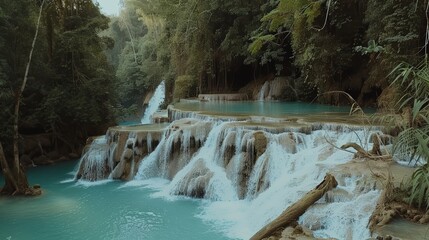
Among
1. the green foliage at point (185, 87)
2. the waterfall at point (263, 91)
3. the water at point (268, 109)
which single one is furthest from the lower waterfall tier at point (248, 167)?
the green foliage at point (185, 87)

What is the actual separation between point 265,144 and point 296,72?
10428 millimetres

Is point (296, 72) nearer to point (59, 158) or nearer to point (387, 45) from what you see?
point (387, 45)

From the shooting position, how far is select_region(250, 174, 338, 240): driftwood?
18.4 feet

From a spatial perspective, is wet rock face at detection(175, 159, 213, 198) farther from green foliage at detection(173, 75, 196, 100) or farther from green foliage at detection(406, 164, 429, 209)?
green foliage at detection(173, 75, 196, 100)

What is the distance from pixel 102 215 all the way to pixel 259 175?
324 cm

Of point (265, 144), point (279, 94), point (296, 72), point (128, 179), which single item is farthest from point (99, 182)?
point (296, 72)

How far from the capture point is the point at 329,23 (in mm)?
13008

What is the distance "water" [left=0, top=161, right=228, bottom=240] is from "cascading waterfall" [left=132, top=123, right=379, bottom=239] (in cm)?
44

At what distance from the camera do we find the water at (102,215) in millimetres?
6953

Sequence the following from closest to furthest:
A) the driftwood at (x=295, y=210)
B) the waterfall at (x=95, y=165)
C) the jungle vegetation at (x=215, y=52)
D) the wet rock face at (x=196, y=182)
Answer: the driftwood at (x=295, y=210) → the wet rock face at (x=196, y=182) → the jungle vegetation at (x=215, y=52) → the waterfall at (x=95, y=165)

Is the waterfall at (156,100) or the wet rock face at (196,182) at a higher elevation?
the waterfall at (156,100)

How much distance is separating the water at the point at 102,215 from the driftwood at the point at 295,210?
117 centimetres

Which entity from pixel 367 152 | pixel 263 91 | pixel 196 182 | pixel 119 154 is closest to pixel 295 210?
pixel 367 152

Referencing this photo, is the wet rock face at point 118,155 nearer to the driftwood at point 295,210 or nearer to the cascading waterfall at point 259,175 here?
the cascading waterfall at point 259,175
